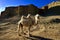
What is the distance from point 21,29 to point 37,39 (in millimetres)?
2510

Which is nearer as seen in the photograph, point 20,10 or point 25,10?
point 25,10

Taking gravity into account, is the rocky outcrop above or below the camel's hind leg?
above

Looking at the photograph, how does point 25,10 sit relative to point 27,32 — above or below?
above

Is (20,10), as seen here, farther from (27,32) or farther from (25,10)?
(27,32)

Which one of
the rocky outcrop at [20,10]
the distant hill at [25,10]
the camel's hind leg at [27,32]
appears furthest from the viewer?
the rocky outcrop at [20,10]

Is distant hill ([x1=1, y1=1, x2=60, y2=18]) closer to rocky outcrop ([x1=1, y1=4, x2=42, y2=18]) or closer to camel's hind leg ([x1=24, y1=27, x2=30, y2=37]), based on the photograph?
rocky outcrop ([x1=1, y1=4, x2=42, y2=18])

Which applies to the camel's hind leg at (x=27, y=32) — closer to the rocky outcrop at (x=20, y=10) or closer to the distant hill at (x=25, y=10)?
the distant hill at (x=25, y=10)

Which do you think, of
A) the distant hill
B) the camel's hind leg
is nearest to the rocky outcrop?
the distant hill

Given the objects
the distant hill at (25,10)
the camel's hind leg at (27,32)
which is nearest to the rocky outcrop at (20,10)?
the distant hill at (25,10)

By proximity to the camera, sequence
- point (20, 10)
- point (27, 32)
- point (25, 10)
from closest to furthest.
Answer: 1. point (27, 32)
2. point (25, 10)
3. point (20, 10)

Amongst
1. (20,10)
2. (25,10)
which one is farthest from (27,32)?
(20,10)

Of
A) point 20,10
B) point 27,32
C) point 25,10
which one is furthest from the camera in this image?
point 20,10

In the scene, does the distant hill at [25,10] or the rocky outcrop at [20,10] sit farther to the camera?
the rocky outcrop at [20,10]

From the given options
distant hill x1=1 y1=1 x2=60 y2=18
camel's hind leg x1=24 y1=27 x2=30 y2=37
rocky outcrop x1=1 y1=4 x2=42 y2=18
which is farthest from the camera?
rocky outcrop x1=1 y1=4 x2=42 y2=18
